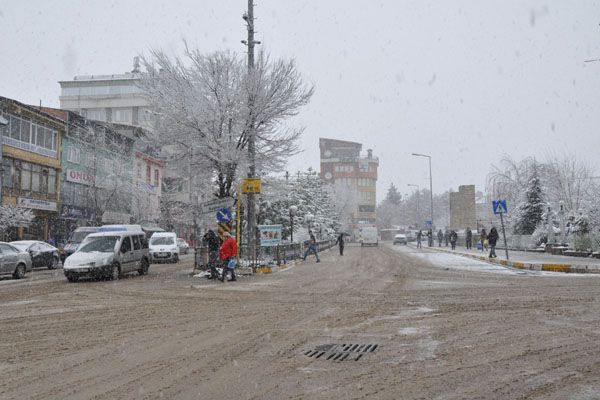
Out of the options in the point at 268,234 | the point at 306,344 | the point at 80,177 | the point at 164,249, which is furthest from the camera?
the point at 80,177

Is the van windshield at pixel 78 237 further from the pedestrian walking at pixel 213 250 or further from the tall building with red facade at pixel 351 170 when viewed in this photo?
the tall building with red facade at pixel 351 170

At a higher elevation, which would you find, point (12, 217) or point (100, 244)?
point (12, 217)

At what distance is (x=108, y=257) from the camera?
64.3ft

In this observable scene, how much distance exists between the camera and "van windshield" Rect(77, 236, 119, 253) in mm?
20320

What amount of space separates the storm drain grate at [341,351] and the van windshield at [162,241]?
89.3 ft

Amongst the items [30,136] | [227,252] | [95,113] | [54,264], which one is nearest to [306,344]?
[227,252]

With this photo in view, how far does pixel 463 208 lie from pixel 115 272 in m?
48.6

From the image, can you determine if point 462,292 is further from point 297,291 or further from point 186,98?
point 186,98

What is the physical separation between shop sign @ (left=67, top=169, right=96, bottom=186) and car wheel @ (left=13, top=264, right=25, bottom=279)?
21.0m

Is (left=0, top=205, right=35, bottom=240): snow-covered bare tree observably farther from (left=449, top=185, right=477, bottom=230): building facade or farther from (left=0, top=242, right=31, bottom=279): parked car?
(left=449, top=185, right=477, bottom=230): building facade

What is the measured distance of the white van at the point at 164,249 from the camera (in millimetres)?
32500

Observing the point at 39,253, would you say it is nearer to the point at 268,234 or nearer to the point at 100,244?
the point at 100,244

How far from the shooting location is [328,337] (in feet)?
26.7

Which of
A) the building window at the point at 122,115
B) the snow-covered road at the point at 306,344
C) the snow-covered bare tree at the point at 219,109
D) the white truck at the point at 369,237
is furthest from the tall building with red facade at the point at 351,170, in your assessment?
the snow-covered road at the point at 306,344
